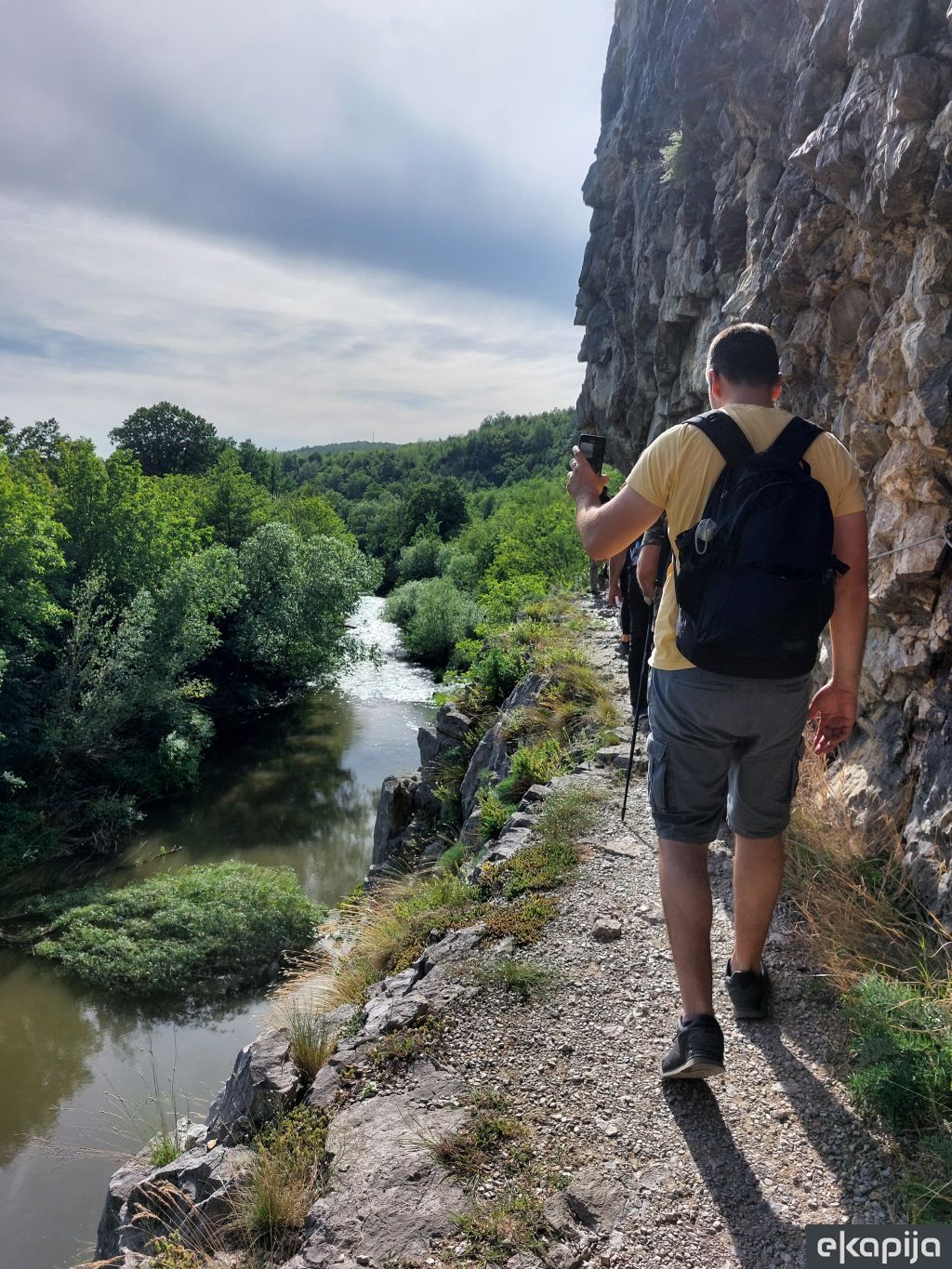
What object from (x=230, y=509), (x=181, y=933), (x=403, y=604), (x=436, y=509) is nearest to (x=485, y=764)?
(x=181, y=933)

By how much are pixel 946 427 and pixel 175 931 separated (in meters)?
12.9

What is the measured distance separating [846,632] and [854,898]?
1.68 meters

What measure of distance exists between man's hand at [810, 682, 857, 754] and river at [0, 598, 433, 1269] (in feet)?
13.2

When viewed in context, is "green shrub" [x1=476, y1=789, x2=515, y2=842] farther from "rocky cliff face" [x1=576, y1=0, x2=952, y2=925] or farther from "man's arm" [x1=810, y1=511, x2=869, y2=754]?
"man's arm" [x1=810, y1=511, x2=869, y2=754]

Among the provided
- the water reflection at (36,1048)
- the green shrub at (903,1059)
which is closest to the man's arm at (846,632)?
the green shrub at (903,1059)

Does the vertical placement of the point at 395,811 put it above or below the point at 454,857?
below

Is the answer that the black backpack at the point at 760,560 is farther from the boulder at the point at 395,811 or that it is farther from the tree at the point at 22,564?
the tree at the point at 22,564

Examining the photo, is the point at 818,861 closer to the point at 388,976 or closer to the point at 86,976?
the point at 388,976

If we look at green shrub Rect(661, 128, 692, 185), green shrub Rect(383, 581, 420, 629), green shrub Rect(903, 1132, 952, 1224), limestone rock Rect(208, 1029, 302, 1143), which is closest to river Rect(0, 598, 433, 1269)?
limestone rock Rect(208, 1029, 302, 1143)

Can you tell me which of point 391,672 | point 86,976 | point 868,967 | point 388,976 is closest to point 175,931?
point 86,976

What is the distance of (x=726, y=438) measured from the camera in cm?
248

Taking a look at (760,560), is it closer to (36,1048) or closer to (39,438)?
(36,1048)

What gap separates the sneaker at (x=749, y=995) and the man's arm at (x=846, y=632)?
1022 millimetres

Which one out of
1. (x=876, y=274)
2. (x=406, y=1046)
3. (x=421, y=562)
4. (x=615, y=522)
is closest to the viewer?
(x=615, y=522)
